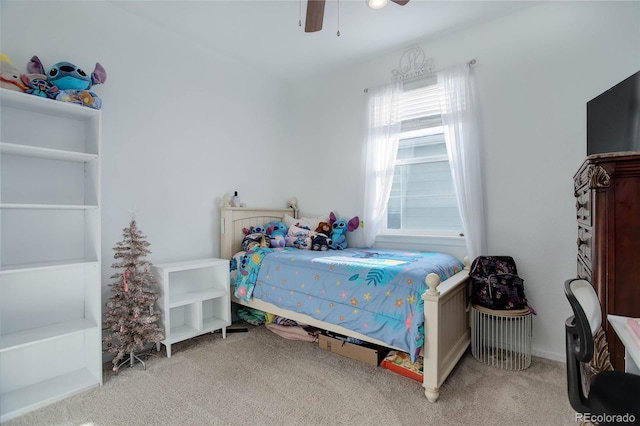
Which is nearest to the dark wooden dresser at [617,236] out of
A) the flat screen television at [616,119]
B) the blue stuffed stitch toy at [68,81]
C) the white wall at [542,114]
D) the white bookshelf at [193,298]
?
the flat screen television at [616,119]

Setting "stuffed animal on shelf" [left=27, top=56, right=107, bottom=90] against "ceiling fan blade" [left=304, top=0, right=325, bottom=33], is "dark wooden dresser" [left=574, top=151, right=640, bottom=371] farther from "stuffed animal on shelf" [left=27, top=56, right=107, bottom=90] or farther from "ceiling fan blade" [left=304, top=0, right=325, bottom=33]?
"stuffed animal on shelf" [left=27, top=56, right=107, bottom=90]

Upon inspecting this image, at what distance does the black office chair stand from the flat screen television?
4.24 feet

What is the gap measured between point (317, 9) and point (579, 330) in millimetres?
2032

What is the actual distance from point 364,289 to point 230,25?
246 centimetres

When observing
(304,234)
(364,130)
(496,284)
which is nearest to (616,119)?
(496,284)

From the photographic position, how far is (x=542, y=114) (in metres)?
2.40

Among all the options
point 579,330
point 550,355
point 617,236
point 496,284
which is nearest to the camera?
point 579,330

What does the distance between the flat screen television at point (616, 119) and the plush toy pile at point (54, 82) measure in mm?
3170

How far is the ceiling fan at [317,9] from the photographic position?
6.03ft

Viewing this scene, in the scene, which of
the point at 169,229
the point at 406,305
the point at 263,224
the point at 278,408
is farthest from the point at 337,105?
the point at 278,408

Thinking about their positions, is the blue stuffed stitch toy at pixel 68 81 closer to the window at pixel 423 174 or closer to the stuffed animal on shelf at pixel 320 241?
the stuffed animal on shelf at pixel 320 241

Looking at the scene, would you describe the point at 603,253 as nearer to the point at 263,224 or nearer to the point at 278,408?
the point at 278,408

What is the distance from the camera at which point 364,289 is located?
2072 mm

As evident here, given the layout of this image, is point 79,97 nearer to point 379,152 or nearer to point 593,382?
point 379,152
